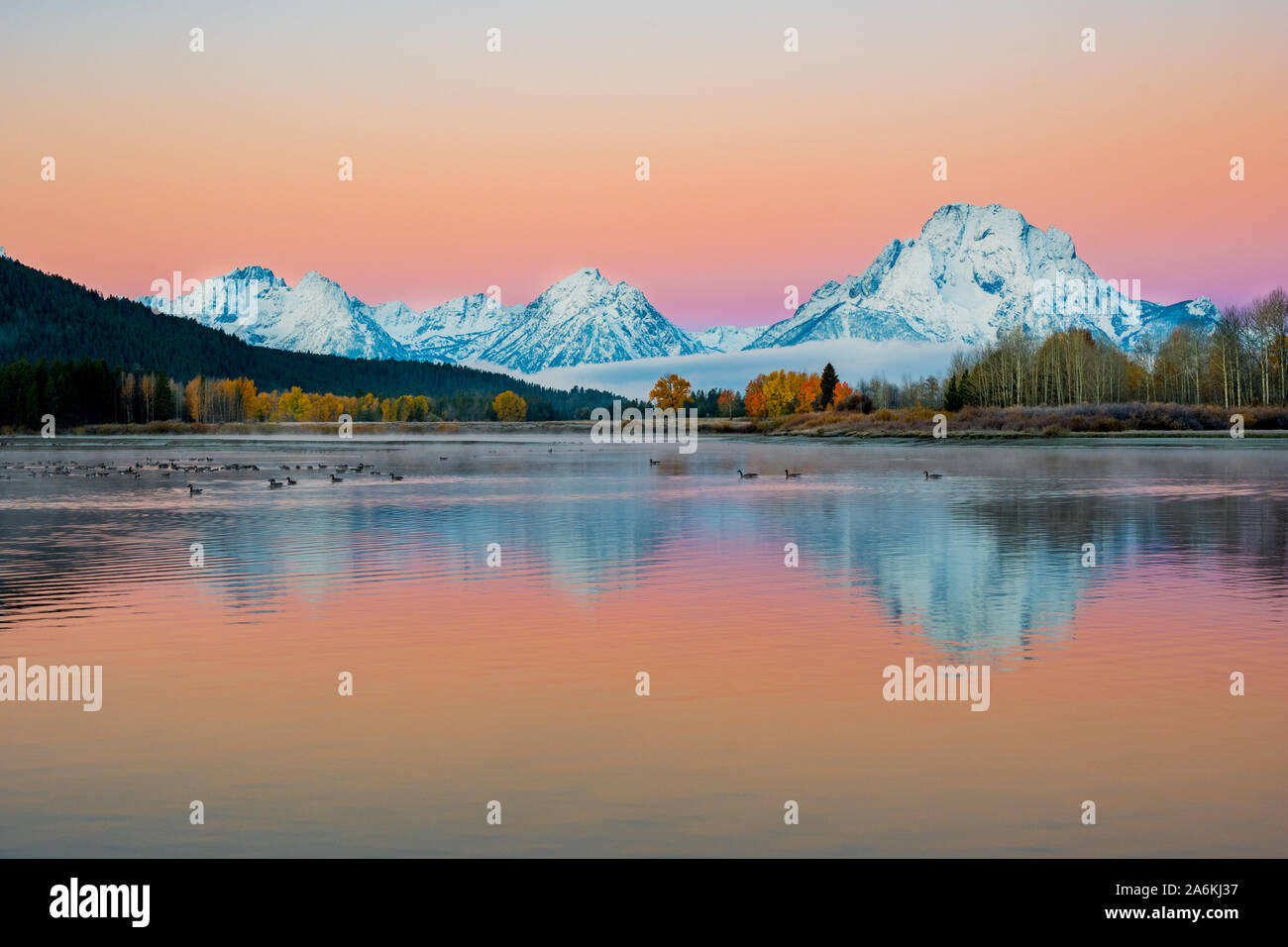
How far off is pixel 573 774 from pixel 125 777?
4.21 metres

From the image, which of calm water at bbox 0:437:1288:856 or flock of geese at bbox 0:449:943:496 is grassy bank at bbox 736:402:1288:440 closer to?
flock of geese at bbox 0:449:943:496

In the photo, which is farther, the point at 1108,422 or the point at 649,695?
the point at 1108,422

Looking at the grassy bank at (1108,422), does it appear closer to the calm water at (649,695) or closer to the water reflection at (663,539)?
the water reflection at (663,539)

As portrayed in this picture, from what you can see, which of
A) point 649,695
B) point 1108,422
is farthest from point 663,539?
point 1108,422

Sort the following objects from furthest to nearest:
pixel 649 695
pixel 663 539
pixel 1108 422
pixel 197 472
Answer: pixel 1108 422
pixel 197 472
pixel 663 539
pixel 649 695

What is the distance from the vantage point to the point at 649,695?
14531 mm

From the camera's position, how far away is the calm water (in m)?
9.92

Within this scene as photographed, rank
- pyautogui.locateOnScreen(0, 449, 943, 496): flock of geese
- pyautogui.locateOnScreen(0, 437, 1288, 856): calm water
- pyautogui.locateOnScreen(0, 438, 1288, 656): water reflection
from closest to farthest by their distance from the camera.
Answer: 1. pyautogui.locateOnScreen(0, 437, 1288, 856): calm water
2. pyautogui.locateOnScreen(0, 438, 1288, 656): water reflection
3. pyautogui.locateOnScreen(0, 449, 943, 496): flock of geese

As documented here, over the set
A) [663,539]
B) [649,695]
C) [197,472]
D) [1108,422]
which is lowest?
[649,695]

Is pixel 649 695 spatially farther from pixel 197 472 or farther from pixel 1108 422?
pixel 1108 422

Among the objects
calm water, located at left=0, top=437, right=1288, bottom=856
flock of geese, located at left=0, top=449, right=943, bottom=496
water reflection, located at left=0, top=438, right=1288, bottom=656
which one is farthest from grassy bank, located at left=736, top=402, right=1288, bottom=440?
calm water, located at left=0, top=437, right=1288, bottom=856

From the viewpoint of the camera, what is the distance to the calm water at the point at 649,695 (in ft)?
32.6

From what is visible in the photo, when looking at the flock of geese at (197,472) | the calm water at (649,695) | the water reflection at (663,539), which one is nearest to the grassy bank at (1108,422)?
the flock of geese at (197,472)
